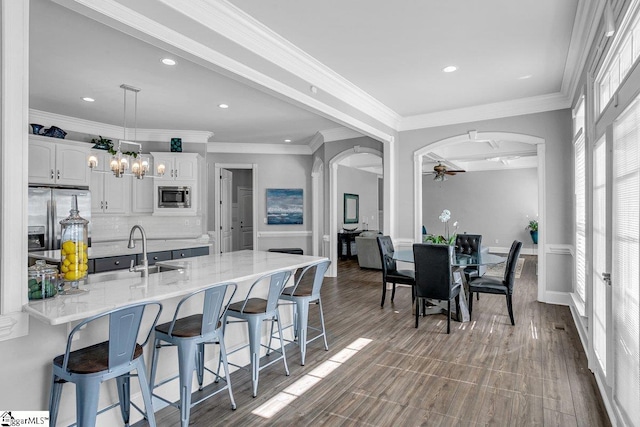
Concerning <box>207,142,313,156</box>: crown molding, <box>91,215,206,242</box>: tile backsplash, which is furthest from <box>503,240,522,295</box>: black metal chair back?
<box>91,215,206,242</box>: tile backsplash

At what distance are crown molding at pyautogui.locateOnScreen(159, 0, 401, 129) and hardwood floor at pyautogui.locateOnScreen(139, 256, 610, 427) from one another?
276 centimetres

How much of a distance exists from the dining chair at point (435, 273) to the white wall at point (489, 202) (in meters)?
8.55

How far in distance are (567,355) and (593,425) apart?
4.02 ft

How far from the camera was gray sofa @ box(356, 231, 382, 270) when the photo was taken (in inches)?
318

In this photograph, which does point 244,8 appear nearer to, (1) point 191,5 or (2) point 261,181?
(1) point 191,5

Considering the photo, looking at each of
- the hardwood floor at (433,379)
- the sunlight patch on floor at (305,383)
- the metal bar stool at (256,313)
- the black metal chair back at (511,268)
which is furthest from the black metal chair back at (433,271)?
the metal bar stool at (256,313)

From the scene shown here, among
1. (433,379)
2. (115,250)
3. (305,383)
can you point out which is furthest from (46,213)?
(433,379)

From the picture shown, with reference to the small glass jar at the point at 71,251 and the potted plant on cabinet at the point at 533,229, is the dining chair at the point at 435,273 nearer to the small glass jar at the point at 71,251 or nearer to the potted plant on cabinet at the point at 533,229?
the small glass jar at the point at 71,251

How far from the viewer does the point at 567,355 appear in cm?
338

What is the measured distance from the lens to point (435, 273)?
4062 mm

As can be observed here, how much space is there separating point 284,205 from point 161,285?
597 centimetres

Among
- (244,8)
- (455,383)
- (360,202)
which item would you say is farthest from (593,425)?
(360,202)

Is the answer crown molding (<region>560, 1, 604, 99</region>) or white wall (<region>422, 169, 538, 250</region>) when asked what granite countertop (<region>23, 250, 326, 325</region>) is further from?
white wall (<region>422, 169, 538, 250</region>)

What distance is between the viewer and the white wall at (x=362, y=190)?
10211 mm
